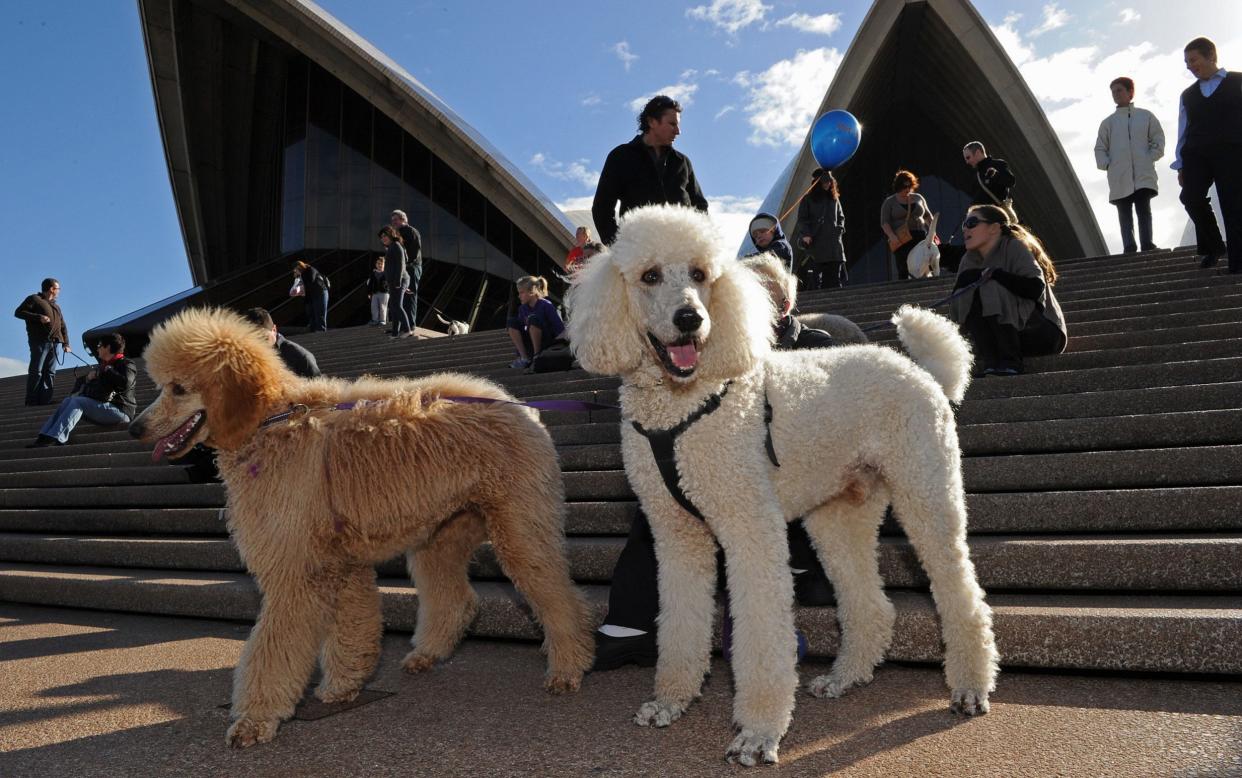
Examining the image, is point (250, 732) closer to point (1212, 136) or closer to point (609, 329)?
point (609, 329)

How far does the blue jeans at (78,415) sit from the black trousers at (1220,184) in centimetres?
1059

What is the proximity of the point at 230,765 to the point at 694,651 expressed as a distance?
56.0 inches

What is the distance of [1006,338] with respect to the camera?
5.01 m

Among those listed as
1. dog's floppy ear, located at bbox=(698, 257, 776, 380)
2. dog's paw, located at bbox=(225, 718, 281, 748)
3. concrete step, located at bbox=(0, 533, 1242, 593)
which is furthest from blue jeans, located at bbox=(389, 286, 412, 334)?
dog's floppy ear, located at bbox=(698, 257, 776, 380)

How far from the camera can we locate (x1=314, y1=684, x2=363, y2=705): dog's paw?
270cm

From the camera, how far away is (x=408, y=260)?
12469mm

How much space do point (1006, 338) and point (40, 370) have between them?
12720mm

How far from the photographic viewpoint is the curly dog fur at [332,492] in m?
Answer: 2.52

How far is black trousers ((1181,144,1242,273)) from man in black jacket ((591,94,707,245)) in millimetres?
5067

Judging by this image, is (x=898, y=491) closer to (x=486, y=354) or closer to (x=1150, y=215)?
(x=486, y=354)

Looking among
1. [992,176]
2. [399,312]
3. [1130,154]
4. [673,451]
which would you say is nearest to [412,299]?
[399,312]

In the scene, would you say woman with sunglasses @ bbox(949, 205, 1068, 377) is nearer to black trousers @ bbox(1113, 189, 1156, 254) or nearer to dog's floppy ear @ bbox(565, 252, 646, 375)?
dog's floppy ear @ bbox(565, 252, 646, 375)

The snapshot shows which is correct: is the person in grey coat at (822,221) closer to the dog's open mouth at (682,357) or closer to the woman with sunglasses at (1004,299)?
the woman with sunglasses at (1004,299)

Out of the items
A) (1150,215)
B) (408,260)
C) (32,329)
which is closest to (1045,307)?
(1150,215)
